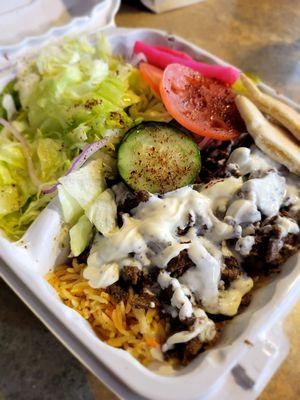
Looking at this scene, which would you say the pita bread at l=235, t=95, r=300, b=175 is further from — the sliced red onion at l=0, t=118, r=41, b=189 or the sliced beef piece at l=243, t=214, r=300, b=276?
the sliced red onion at l=0, t=118, r=41, b=189

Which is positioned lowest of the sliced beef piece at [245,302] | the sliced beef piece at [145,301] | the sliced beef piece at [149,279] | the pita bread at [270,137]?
the sliced beef piece at [245,302]

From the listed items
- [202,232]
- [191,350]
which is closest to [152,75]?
[202,232]

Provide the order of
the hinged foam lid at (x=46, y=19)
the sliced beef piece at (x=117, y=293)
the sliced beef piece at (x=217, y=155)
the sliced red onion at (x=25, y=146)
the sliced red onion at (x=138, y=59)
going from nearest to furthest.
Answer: the sliced beef piece at (x=117, y=293)
the sliced beef piece at (x=217, y=155)
the sliced red onion at (x=25, y=146)
the sliced red onion at (x=138, y=59)
the hinged foam lid at (x=46, y=19)

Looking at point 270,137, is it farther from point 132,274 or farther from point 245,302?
point 132,274

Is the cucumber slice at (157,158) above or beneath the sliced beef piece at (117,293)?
above

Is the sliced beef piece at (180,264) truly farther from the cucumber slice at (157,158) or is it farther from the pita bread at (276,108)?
the pita bread at (276,108)

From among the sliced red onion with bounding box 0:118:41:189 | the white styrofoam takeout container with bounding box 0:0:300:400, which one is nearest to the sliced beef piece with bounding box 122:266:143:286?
the white styrofoam takeout container with bounding box 0:0:300:400

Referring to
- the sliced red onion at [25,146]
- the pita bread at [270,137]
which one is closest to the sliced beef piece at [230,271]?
the pita bread at [270,137]
